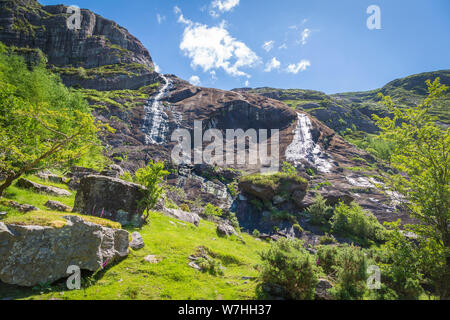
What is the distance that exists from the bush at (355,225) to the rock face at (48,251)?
35975 millimetres

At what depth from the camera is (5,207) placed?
9594mm

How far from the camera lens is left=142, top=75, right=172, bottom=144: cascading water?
60.7m

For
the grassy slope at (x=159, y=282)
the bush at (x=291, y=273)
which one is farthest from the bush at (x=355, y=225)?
the bush at (x=291, y=273)

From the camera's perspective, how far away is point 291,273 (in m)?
7.15

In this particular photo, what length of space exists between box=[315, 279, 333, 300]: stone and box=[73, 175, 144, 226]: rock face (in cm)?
1154

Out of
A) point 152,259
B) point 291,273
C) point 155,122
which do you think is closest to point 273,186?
point 152,259

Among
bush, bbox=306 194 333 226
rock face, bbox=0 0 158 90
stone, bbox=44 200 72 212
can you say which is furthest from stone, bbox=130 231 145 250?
rock face, bbox=0 0 158 90

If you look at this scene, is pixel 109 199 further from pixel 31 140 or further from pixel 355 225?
pixel 355 225

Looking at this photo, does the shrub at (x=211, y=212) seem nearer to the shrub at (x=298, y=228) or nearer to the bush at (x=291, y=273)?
the shrub at (x=298, y=228)

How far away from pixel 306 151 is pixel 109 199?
61598 millimetres

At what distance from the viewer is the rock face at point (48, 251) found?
587cm

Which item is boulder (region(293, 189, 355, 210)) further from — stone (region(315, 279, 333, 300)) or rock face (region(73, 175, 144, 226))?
stone (region(315, 279, 333, 300))
